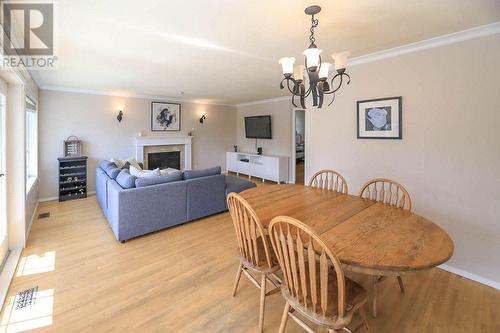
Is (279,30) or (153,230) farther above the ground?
(279,30)

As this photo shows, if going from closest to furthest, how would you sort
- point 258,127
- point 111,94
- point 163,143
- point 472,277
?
point 472,277 < point 111,94 < point 163,143 < point 258,127

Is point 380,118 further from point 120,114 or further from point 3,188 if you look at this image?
point 120,114

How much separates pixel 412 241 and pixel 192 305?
163 centimetres

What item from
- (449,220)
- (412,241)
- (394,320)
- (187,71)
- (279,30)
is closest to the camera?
(412,241)

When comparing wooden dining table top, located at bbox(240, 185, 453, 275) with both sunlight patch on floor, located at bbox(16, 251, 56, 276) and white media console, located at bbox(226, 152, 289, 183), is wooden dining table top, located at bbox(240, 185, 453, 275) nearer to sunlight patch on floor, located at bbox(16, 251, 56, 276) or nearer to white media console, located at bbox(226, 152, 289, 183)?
sunlight patch on floor, located at bbox(16, 251, 56, 276)

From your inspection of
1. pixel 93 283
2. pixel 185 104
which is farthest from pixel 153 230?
pixel 185 104

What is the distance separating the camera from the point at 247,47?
100 inches

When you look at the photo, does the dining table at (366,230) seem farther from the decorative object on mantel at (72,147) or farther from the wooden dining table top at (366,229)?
the decorative object on mantel at (72,147)

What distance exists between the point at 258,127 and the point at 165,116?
100.0 inches

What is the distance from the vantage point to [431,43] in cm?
234

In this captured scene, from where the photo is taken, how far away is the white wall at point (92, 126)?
4641 millimetres

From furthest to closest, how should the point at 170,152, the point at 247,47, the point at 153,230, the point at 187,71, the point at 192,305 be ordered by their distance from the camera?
the point at 170,152, the point at 187,71, the point at 153,230, the point at 247,47, the point at 192,305

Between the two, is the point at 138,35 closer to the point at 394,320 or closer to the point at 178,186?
the point at 178,186

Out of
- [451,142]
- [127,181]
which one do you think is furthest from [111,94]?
[451,142]
